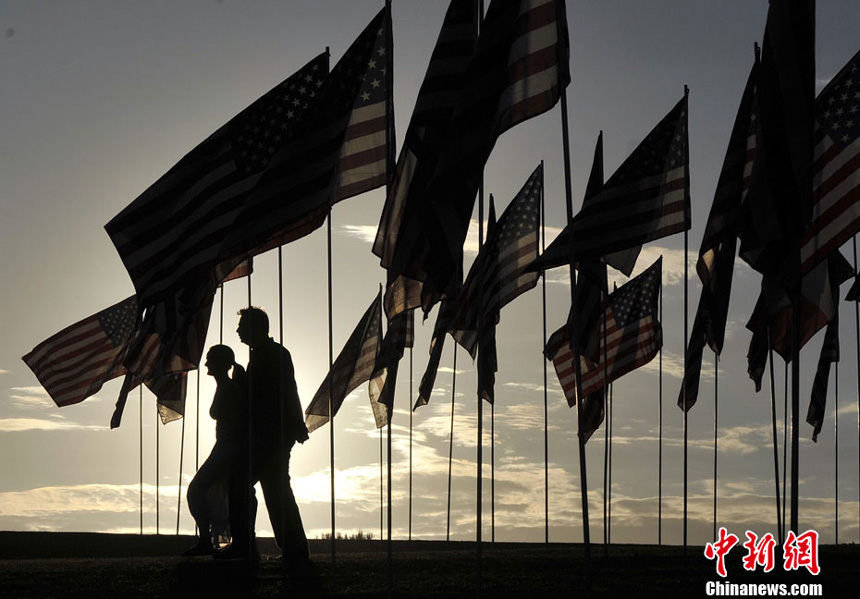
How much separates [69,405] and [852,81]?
17.9 meters

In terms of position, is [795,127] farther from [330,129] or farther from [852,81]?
[330,129]

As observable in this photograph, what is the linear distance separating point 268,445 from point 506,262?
7598 mm

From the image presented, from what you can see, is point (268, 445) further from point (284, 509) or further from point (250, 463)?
point (284, 509)

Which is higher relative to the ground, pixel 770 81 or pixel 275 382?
pixel 770 81

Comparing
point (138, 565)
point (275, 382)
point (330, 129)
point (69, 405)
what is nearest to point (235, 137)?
Result: point (330, 129)

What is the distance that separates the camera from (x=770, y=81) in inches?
509

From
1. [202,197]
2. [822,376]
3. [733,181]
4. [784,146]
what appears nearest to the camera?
[784,146]

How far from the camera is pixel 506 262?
21.5 m

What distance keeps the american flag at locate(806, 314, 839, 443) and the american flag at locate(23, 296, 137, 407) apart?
1497 centimetres

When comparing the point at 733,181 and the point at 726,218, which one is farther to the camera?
the point at 733,181

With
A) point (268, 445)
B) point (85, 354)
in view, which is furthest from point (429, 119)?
point (85, 354)

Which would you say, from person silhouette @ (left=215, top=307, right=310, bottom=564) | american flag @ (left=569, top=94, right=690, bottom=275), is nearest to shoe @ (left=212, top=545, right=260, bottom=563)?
person silhouette @ (left=215, top=307, right=310, bottom=564)

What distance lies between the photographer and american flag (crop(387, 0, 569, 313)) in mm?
13250

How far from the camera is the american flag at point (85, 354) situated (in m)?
26.7
